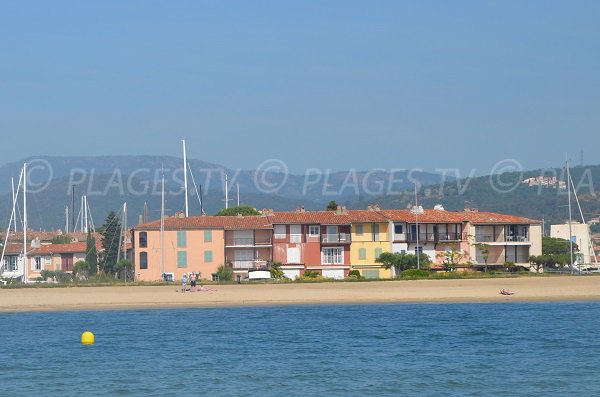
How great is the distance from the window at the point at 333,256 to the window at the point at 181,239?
33.8ft

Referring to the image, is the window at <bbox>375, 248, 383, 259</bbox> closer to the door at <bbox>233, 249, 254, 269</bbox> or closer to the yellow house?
the yellow house

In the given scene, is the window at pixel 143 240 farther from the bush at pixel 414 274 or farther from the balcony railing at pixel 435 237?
the balcony railing at pixel 435 237

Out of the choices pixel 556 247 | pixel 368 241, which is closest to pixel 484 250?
pixel 368 241

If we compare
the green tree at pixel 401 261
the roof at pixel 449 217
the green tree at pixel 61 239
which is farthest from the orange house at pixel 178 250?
the green tree at pixel 61 239

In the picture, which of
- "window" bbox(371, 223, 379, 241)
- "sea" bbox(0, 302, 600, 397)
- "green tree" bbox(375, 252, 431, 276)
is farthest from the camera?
"window" bbox(371, 223, 379, 241)

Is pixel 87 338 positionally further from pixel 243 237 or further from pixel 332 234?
pixel 332 234

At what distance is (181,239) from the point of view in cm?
7894

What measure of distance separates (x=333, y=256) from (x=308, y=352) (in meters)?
42.1

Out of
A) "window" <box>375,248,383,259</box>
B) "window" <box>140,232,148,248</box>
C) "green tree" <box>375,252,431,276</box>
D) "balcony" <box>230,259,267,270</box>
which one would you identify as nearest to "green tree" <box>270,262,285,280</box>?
"balcony" <box>230,259,267,270</box>

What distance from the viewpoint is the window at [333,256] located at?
261ft

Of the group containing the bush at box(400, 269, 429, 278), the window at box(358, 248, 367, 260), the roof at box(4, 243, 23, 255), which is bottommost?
the bush at box(400, 269, 429, 278)

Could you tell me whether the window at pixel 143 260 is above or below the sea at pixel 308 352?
above

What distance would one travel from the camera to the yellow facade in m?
80.0

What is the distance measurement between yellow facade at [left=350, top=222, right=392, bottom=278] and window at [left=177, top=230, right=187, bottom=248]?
1231 centimetres
